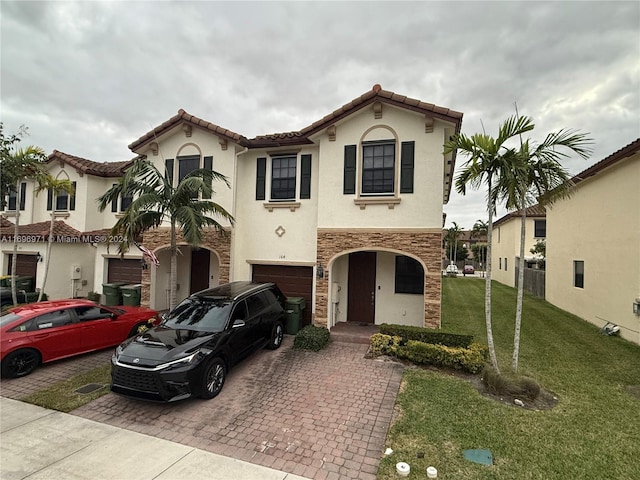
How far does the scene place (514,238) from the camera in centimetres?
2564

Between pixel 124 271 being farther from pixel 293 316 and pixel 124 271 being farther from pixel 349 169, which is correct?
pixel 349 169

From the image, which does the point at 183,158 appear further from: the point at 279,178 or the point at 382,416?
the point at 382,416

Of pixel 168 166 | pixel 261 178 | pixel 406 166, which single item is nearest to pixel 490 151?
pixel 406 166

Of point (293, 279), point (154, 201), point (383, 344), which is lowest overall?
point (383, 344)

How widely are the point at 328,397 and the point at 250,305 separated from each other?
9.82ft

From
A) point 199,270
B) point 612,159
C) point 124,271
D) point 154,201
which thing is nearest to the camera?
point 154,201

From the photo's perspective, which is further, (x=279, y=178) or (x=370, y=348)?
(x=279, y=178)

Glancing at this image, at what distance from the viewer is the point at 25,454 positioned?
15.0ft

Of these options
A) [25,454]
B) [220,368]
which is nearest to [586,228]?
[220,368]

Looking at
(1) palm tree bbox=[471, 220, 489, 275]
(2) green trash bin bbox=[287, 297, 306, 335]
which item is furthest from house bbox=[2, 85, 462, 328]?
(1) palm tree bbox=[471, 220, 489, 275]

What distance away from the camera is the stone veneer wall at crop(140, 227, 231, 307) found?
1141 cm

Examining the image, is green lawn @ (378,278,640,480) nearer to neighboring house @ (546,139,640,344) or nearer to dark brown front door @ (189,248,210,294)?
neighboring house @ (546,139,640,344)

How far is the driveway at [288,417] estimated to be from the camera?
4582 millimetres

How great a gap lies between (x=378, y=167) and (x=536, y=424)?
24.0ft
